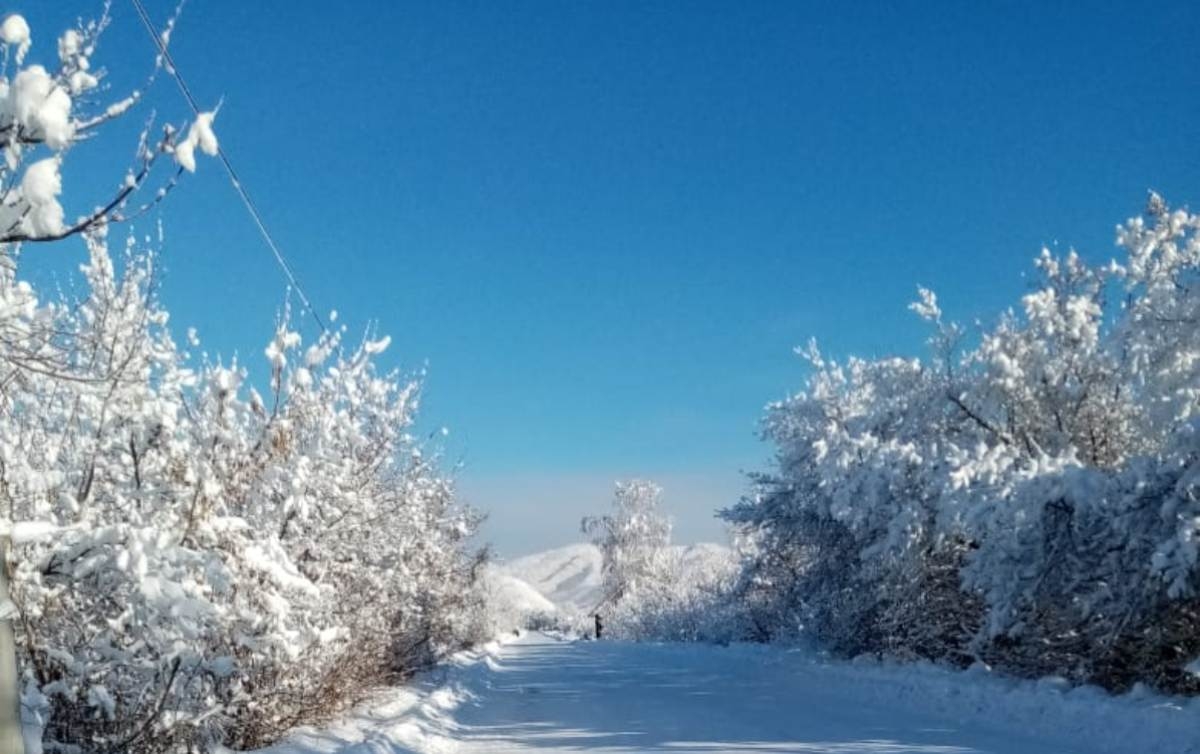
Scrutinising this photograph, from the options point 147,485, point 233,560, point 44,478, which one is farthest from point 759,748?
point 44,478

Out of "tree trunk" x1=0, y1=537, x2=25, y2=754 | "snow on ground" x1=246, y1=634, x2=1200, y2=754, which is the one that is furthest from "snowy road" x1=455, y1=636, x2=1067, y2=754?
"tree trunk" x1=0, y1=537, x2=25, y2=754

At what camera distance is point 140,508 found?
23.7ft

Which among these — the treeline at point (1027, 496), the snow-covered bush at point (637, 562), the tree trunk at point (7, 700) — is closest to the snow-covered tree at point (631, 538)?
the snow-covered bush at point (637, 562)

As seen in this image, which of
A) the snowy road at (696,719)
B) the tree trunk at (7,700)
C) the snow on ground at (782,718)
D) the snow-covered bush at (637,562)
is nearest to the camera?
the tree trunk at (7,700)

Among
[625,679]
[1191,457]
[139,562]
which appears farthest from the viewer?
[625,679]

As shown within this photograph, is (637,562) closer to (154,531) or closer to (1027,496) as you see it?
(1027,496)

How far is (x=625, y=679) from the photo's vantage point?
20344 millimetres

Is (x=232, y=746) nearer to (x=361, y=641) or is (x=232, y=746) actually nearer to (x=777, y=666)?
(x=361, y=641)

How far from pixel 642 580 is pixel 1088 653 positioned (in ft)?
178

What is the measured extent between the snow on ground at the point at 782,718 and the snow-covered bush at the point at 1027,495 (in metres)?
1.11

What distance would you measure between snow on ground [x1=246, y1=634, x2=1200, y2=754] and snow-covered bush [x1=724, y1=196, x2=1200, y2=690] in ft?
3.66

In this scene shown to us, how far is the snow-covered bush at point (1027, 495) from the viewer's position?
37.7 ft

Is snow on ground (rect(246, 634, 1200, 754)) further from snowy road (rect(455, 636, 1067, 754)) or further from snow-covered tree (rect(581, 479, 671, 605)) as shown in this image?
snow-covered tree (rect(581, 479, 671, 605))

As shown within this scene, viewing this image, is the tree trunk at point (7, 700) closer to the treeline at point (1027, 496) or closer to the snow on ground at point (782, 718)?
the snow on ground at point (782, 718)
